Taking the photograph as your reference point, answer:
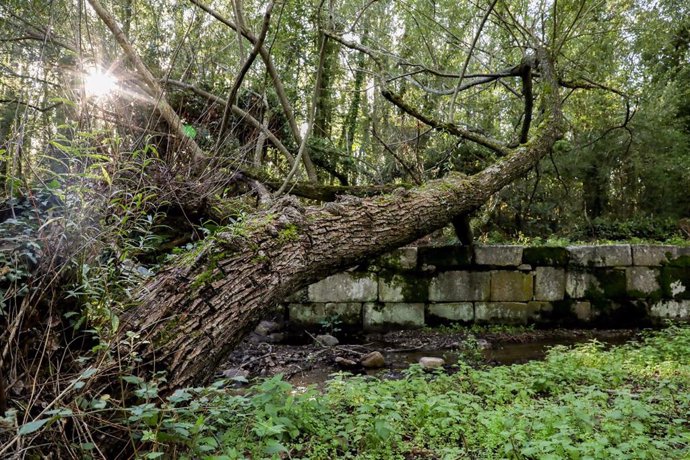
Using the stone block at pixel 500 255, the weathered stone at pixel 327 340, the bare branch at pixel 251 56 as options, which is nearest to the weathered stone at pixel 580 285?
the stone block at pixel 500 255

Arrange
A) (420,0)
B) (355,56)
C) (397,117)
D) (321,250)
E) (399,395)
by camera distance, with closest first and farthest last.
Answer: (399,395) → (321,250) → (420,0) → (355,56) → (397,117)

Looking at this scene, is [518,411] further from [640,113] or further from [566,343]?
[640,113]

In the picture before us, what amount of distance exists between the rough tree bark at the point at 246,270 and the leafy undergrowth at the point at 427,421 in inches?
8.7

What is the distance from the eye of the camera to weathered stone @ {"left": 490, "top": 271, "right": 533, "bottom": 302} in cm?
553

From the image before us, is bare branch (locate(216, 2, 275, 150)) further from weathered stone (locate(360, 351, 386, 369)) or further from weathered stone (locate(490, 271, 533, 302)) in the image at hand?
weathered stone (locate(490, 271, 533, 302))

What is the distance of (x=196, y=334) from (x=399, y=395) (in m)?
1.43

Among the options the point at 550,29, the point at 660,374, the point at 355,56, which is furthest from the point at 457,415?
the point at 355,56

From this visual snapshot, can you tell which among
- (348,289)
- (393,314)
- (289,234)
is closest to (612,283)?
(393,314)

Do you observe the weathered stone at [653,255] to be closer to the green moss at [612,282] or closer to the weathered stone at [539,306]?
the green moss at [612,282]

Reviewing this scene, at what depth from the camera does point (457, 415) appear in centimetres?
225

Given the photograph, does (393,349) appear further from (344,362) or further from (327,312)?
(327,312)

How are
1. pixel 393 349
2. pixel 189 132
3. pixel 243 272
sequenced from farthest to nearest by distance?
pixel 393 349
pixel 189 132
pixel 243 272

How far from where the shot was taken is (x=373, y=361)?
4148 mm

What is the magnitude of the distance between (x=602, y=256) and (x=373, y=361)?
135 inches
